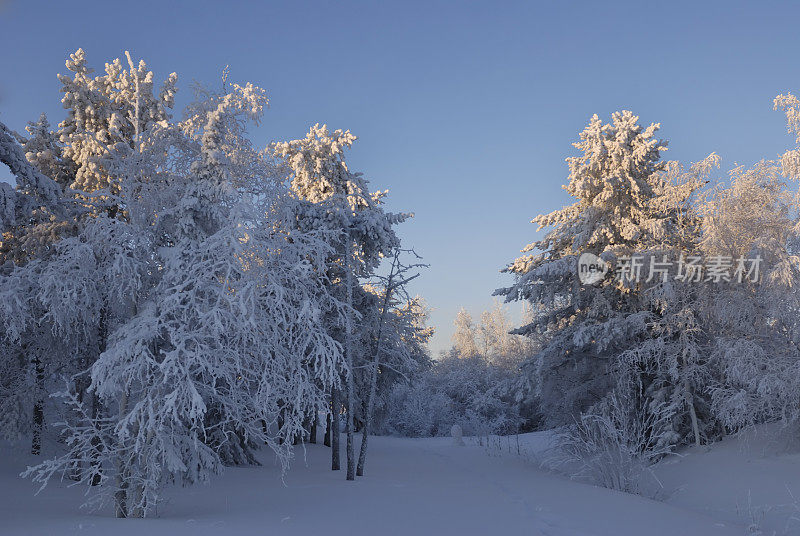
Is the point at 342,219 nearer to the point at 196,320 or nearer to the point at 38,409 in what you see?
the point at 196,320

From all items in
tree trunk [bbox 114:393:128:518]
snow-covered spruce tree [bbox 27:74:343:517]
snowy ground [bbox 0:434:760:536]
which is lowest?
snowy ground [bbox 0:434:760:536]

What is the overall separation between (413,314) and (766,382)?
29.4 ft

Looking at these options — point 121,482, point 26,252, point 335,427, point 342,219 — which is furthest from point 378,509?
point 26,252

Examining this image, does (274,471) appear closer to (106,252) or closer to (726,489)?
(106,252)

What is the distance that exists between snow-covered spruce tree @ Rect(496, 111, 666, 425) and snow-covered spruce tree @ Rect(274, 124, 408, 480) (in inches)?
194

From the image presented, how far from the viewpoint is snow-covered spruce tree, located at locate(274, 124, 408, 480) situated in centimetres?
1468

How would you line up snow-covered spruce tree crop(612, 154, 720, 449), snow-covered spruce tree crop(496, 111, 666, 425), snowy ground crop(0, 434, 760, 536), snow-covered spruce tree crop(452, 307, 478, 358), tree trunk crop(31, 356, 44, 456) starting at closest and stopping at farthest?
snowy ground crop(0, 434, 760, 536) → tree trunk crop(31, 356, 44, 456) → snow-covered spruce tree crop(612, 154, 720, 449) → snow-covered spruce tree crop(496, 111, 666, 425) → snow-covered spruce tree crop(452, 307, 478, 358)

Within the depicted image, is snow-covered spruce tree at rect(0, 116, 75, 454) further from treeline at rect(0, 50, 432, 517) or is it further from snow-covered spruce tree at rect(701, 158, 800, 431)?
snow-covered spruce tree at rect(701, 158, 800, 431)

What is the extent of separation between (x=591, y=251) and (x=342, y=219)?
8.53 m

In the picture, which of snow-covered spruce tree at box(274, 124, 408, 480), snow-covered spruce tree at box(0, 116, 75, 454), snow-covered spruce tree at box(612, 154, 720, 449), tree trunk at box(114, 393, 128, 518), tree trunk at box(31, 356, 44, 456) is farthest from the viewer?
snow-covered spruce tree at box(612, 154, 720, 449)

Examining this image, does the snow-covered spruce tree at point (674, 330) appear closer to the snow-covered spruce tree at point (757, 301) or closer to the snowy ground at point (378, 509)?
the snow-covered spruce tree at point (757, 301)

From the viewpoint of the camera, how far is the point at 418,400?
121ft

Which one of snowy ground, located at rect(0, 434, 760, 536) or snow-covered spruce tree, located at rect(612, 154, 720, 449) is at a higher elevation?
snow-covered spruce tree, located at rect(612, 154, 720, 449)

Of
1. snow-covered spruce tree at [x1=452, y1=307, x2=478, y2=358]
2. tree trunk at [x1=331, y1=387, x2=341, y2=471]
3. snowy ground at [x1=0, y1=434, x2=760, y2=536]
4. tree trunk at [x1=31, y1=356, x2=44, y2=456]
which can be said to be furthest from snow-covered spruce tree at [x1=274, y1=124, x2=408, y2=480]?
snow-covered spruce tree at [x1=452, y1=307, x2=478, y2=358]
